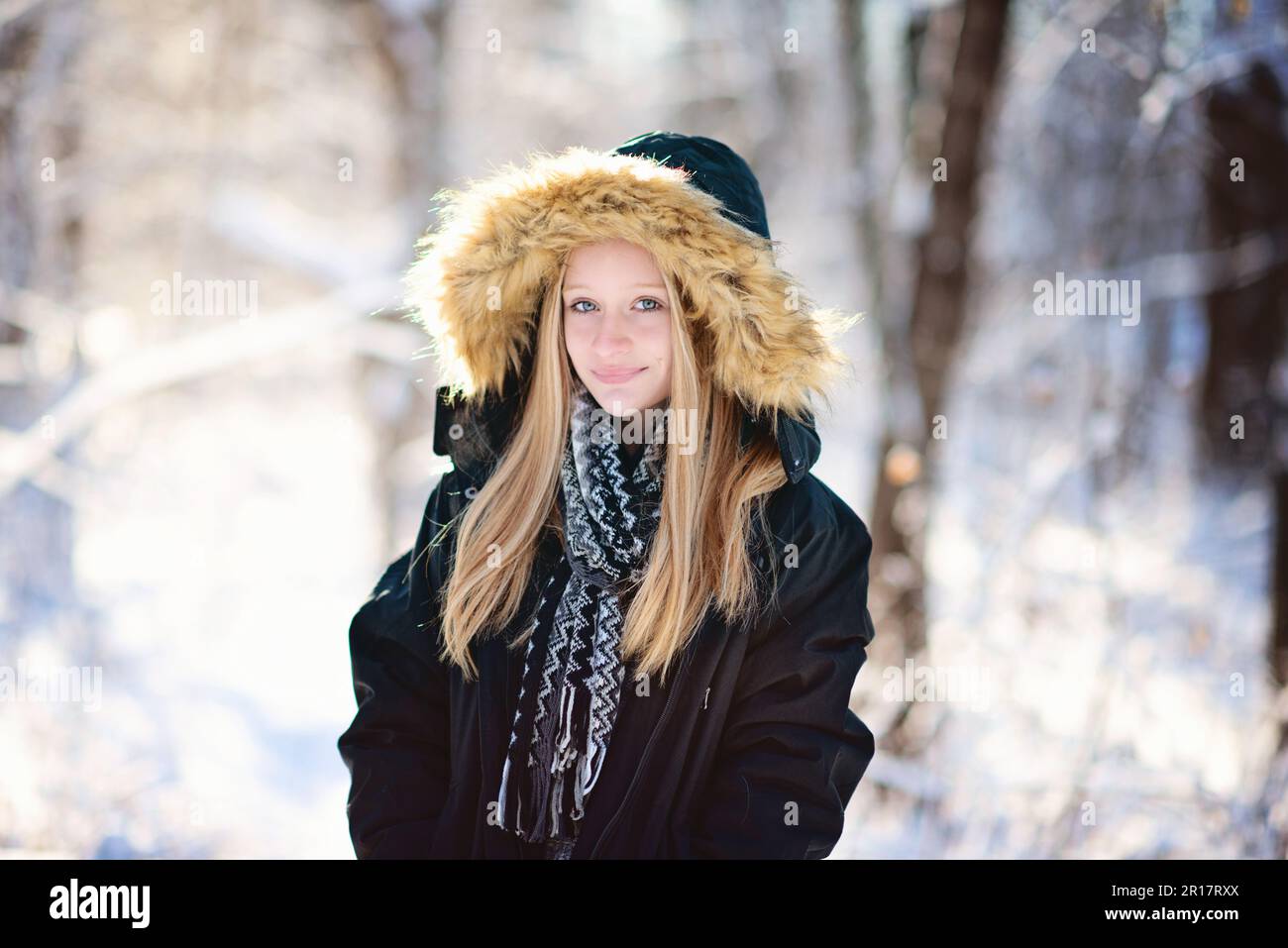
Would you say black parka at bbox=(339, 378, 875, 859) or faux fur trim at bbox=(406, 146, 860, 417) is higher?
faux fur trim at bbox=(406, 146, 860, 417)

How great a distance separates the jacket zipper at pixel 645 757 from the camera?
1.76 meters

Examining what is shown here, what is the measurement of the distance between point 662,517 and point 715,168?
736 mm

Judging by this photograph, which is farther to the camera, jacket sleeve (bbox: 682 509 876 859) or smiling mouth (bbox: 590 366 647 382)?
smiling mouth (bbox: 590 366 647 382)

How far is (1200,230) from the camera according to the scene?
17.6 ft

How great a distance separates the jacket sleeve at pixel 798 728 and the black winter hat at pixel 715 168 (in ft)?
2.22

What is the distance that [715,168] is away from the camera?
6.54 feet

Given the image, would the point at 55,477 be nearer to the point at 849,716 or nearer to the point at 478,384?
the point at 478,384

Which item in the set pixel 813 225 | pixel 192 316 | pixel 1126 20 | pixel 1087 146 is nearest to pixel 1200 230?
pixel 1087 146

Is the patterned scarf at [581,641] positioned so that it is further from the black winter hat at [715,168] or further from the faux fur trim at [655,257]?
the black winter hat at [715,168]

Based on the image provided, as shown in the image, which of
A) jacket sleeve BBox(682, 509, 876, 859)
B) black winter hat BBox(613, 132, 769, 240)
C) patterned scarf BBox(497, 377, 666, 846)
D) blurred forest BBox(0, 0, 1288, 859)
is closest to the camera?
jacket sleeve BBox(682, 509, 876, 859)

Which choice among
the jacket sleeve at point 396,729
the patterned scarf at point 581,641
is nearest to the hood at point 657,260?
the patterned scarf at point 581,641

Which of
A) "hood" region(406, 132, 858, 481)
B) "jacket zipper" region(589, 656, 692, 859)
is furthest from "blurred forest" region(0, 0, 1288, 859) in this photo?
"jacket zipper" region(589, 656, 692, 859)

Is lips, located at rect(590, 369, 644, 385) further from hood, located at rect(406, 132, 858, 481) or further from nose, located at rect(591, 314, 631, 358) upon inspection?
hood, located at rect(406, 132, 858, 481)

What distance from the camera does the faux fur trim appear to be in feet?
6.11
